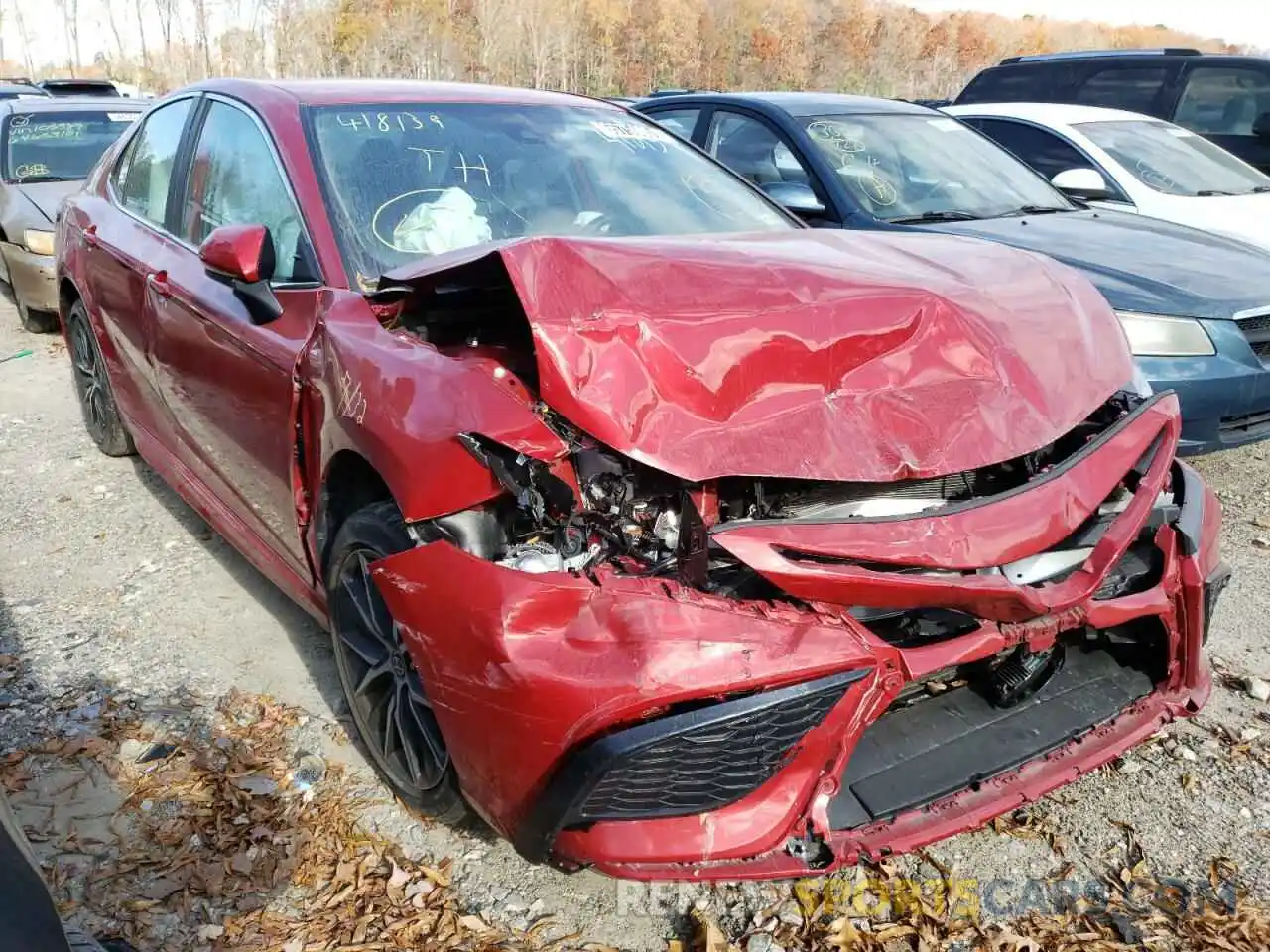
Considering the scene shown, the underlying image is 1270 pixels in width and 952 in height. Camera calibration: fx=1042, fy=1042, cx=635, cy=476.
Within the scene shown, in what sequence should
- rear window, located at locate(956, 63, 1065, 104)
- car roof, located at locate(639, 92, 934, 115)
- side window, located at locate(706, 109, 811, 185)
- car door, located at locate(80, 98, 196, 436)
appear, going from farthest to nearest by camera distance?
rear window, located at locate(956, 63, 1065, 104)
car roof, located at locate(639, 92, 934, 115)
side window, located at locate(706, 109, 811, 185)
car door, located at locate(80, 98, 196, 436)

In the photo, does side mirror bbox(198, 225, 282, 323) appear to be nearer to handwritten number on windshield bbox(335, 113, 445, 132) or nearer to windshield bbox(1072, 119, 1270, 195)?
handwritten number on windshield bbox(335, 113, 445, 132)

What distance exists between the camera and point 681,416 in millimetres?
2014

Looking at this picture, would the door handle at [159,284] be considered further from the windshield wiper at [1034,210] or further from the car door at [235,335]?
the windshield wiper at [1034,210]

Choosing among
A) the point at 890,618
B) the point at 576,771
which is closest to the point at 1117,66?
the point at 890,618

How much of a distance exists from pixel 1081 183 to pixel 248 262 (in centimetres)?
501

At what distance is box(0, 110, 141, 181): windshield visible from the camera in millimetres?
8234

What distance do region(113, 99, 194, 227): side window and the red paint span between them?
125 cm

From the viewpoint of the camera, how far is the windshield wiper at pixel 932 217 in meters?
5.03

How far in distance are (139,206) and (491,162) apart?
1759mm

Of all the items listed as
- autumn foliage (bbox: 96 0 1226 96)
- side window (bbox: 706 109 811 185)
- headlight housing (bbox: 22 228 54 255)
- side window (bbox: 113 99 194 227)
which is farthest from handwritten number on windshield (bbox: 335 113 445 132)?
autumn foliage (bbox: 96 0 1226 96)

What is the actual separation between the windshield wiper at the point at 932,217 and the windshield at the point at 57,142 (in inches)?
260

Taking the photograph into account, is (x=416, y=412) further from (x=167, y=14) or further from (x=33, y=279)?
(x=167, y=14)

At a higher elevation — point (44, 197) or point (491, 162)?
point (491, 162)

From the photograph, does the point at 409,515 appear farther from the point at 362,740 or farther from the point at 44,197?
the point at 44,197
